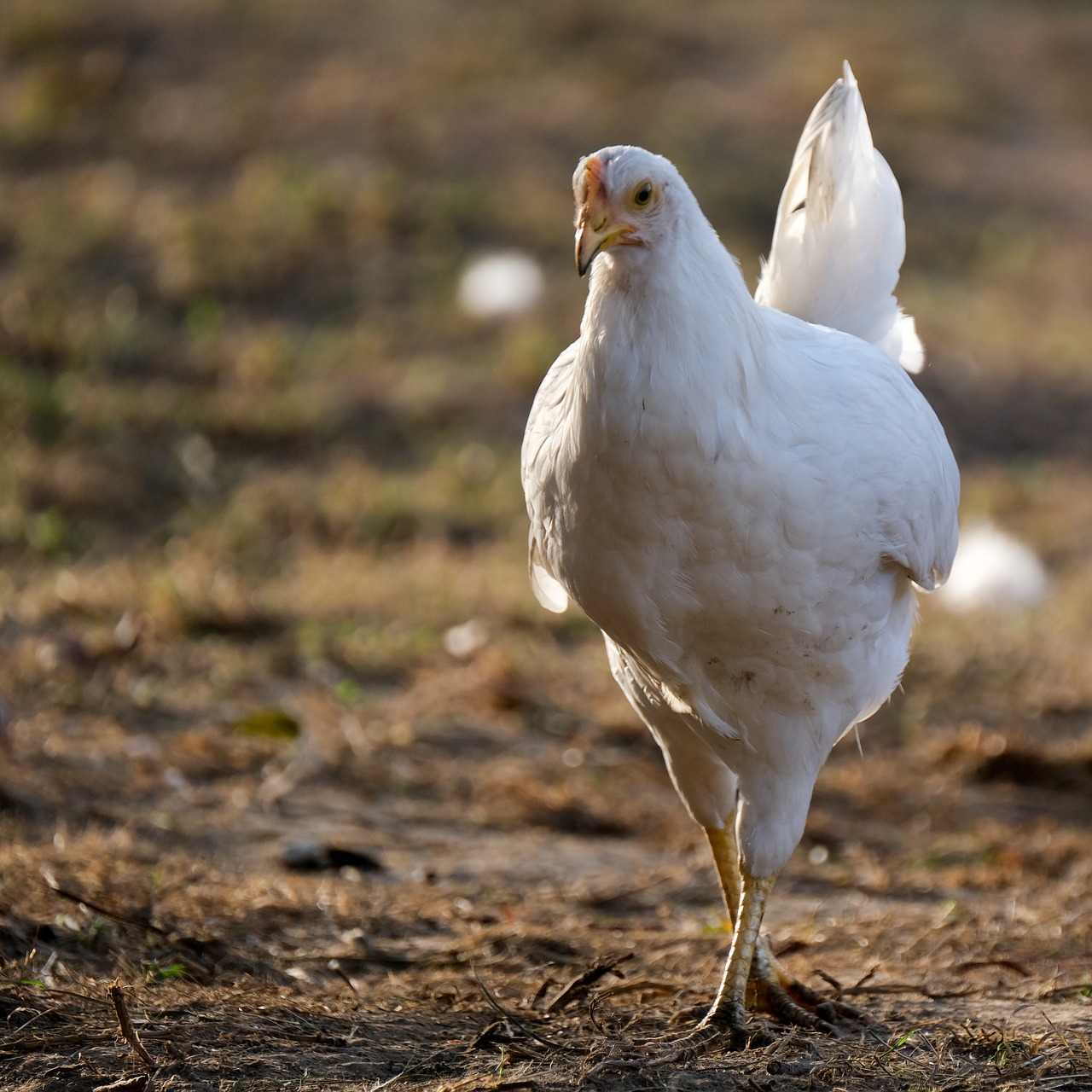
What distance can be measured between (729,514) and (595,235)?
0.60m

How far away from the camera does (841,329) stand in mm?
4000

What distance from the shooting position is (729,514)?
9.19ft

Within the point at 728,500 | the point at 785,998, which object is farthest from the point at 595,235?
the point at 785,998

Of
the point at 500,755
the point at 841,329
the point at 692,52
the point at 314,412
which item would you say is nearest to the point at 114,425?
the point at 314,412

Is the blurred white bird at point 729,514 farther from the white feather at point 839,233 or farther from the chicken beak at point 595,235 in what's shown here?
the white feather at point 839,233

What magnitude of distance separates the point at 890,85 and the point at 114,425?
955 centimetres

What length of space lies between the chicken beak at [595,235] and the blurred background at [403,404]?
2.14 metres

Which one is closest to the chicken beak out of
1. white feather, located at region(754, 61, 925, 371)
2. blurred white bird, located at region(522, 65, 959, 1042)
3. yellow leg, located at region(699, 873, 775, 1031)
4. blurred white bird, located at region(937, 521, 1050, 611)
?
blurred white bird, located at region(522, 65, 959, 1042)

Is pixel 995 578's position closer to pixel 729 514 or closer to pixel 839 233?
pixel 839 233

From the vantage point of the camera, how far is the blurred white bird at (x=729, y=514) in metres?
2.75

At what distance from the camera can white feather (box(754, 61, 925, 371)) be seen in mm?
3959

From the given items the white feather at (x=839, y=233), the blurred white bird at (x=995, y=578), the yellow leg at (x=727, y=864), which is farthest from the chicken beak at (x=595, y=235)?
the blurred white bird at (x=995, y=578)

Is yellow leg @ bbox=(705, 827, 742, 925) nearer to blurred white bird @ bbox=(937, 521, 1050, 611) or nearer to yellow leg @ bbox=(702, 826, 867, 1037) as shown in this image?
yellow leg @ bbox=(702, 826, 867, 1037)

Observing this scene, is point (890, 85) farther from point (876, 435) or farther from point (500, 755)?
point (876, 435)
